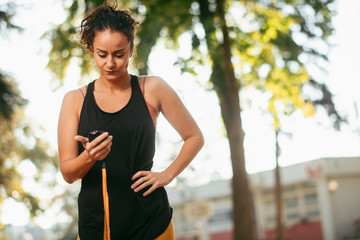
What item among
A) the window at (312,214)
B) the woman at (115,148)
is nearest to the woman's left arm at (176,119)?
the woman at (115,148)

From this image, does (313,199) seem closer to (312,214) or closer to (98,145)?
(312,214)

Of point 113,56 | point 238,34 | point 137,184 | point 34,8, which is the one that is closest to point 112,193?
point 137,184

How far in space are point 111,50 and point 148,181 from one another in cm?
57

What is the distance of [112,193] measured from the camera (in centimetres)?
234

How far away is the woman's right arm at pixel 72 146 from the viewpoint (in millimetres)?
2217

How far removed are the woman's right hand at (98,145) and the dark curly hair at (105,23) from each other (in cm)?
51

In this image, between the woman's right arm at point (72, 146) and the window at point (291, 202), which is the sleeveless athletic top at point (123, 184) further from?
the window at point (291, 202)

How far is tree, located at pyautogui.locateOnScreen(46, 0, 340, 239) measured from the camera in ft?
34.7

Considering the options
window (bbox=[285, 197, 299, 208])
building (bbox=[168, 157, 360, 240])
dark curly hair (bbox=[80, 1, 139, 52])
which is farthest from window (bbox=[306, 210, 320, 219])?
dark curly hair (bbox=[80, 1, 139, 52])

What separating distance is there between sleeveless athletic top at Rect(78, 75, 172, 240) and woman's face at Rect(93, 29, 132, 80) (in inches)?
6.9

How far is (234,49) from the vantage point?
1187 cm

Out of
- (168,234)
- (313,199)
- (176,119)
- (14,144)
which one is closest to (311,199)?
(313,199)

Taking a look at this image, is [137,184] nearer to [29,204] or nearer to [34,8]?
[34,8]

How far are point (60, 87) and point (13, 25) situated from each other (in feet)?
15.3
